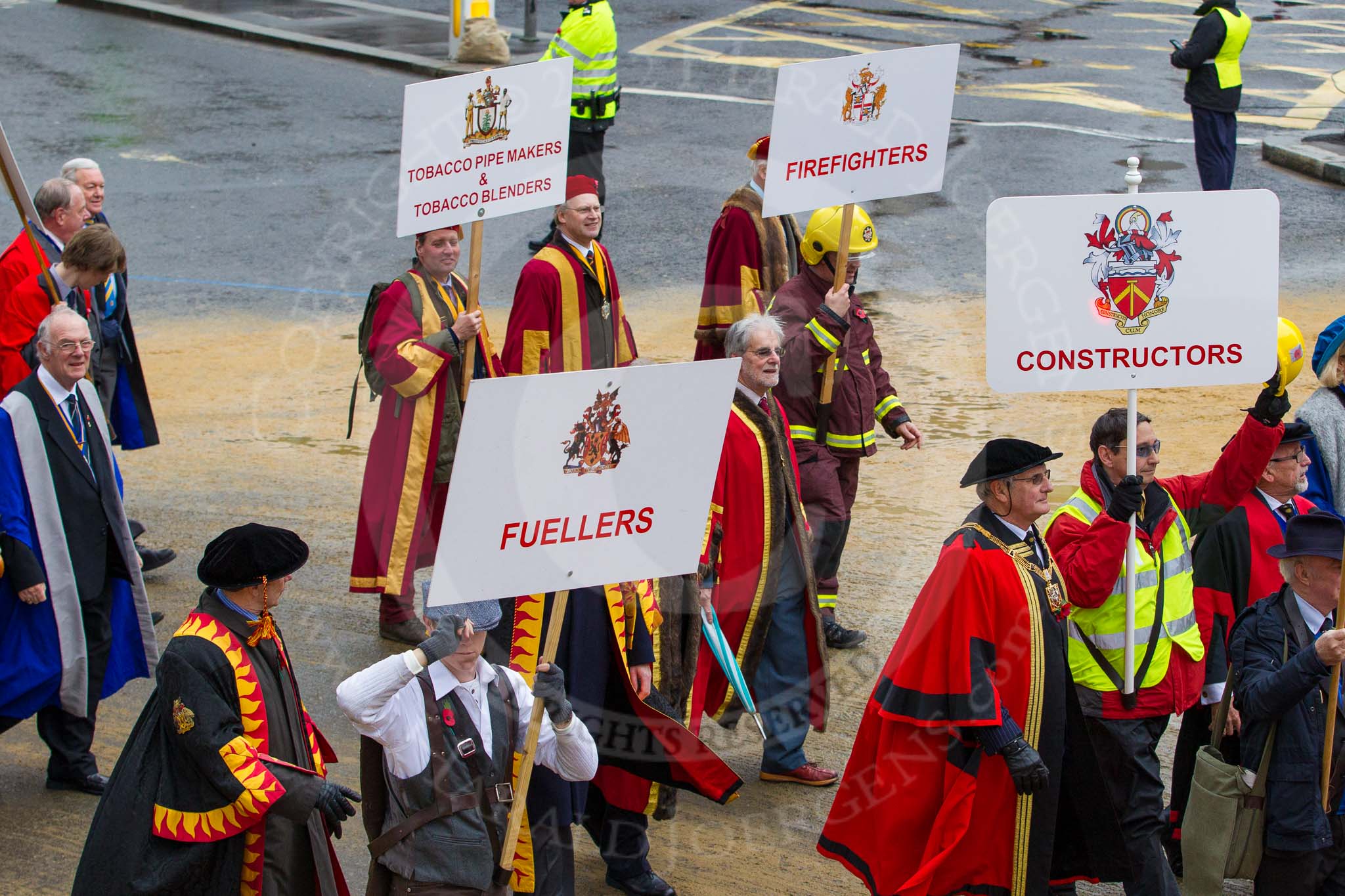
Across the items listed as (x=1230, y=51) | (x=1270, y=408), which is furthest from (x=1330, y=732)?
(x=1230, y=51)

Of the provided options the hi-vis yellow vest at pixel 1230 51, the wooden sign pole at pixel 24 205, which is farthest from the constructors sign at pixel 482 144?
the hi-vis yellow vest at pixel 1230 51

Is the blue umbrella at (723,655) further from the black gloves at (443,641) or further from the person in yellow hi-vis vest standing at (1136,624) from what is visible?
the black gloves at (443,641)

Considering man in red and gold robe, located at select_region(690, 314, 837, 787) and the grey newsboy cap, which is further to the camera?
man in red and gold robe, located at select_region(690, 314, 837, 787)

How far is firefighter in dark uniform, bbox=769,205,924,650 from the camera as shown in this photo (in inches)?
278

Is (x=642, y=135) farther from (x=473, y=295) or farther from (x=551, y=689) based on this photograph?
(x=551, y=689)

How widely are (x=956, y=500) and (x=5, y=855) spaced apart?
511 cm

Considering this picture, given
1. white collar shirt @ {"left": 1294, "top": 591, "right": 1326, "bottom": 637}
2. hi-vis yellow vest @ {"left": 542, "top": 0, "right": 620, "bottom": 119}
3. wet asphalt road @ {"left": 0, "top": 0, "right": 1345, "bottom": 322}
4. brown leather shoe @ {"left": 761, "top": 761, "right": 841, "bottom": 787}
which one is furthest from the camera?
hi-vis yellow vest @ {"left": 542, "top": 0, "right": 620, "bottom": 119}

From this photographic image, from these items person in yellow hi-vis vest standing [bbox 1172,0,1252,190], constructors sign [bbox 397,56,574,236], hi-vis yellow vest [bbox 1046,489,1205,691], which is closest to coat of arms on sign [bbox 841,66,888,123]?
constructors sign [bbox 397,56,574,236]

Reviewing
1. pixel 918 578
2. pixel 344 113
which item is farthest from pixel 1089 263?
pixel 344 113

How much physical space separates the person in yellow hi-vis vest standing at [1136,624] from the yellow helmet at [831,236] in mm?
2007

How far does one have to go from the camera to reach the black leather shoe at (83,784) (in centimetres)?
609

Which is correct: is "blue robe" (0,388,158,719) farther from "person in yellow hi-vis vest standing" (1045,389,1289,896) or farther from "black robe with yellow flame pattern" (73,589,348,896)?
"person in yellow hi-vis vest standing" (1045,389,1289,896)

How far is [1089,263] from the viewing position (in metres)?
5.30

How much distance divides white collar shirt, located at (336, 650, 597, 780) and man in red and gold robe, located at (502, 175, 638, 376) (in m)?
3.16
